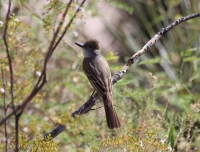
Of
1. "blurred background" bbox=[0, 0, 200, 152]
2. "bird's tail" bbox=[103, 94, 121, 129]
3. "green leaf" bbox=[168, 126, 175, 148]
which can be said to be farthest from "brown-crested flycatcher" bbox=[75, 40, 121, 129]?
"green leaf" bbox=[168, 126, 175, 148]

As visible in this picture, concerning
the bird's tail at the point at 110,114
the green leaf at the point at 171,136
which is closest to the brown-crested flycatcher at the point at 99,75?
the bird's tail at the point at 110,114

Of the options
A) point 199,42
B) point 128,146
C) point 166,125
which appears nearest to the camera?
point 128,146

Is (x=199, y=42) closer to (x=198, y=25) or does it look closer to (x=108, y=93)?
(x=198, y=25)

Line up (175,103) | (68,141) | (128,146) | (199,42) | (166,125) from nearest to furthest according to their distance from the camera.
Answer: (128,146)
(166,125)
(68,141)
(175,103)
(199,42)

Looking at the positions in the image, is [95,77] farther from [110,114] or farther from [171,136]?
[171,136]

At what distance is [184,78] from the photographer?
26.6 feet

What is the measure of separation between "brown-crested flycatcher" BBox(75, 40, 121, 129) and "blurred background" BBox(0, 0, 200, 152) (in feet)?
0.45

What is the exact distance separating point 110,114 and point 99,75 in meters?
0.79

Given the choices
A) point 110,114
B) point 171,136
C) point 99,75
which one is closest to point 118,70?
point 99,75

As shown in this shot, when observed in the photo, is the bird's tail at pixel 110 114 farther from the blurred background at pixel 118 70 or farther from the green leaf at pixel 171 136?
the green leaf at pixel 171 136

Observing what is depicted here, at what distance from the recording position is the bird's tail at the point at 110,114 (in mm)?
3986

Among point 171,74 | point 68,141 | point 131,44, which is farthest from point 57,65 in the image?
point 68,141

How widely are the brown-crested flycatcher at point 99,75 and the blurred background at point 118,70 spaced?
0.14 meters

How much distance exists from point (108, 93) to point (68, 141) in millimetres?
792
